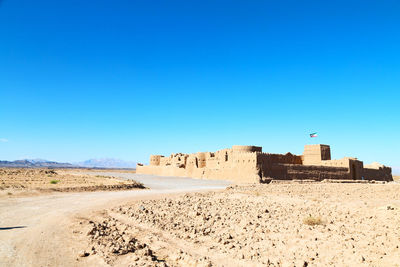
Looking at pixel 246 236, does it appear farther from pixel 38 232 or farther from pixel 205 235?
pixel 38 232

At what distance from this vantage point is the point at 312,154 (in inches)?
1593

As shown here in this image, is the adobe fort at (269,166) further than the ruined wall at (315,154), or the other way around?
the ruined wall at (315,154)

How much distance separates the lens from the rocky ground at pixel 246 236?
21.8 ft

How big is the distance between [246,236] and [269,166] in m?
22.7

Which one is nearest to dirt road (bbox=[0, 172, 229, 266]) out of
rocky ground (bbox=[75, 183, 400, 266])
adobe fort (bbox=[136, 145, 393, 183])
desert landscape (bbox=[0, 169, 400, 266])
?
desert landscape (bbox=[0, 169, 400, 266])

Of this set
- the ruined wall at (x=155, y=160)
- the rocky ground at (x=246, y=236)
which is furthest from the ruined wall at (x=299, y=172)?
the ruined wall at (x=155, y=160)

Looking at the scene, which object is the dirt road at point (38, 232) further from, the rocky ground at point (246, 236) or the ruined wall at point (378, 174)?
the ruined wall at point (378, 174)

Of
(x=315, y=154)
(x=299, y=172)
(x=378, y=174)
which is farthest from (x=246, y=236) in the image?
(x=378, y=174)

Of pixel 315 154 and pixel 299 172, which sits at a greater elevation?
pixel 315 154

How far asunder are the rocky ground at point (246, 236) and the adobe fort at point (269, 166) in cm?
1803

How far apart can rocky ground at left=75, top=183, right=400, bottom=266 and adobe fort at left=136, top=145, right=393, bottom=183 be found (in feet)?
59.2

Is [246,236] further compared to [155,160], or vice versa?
[155,160]

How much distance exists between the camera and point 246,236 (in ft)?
27.7

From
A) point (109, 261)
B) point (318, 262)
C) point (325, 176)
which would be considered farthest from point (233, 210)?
point (325, 176)
